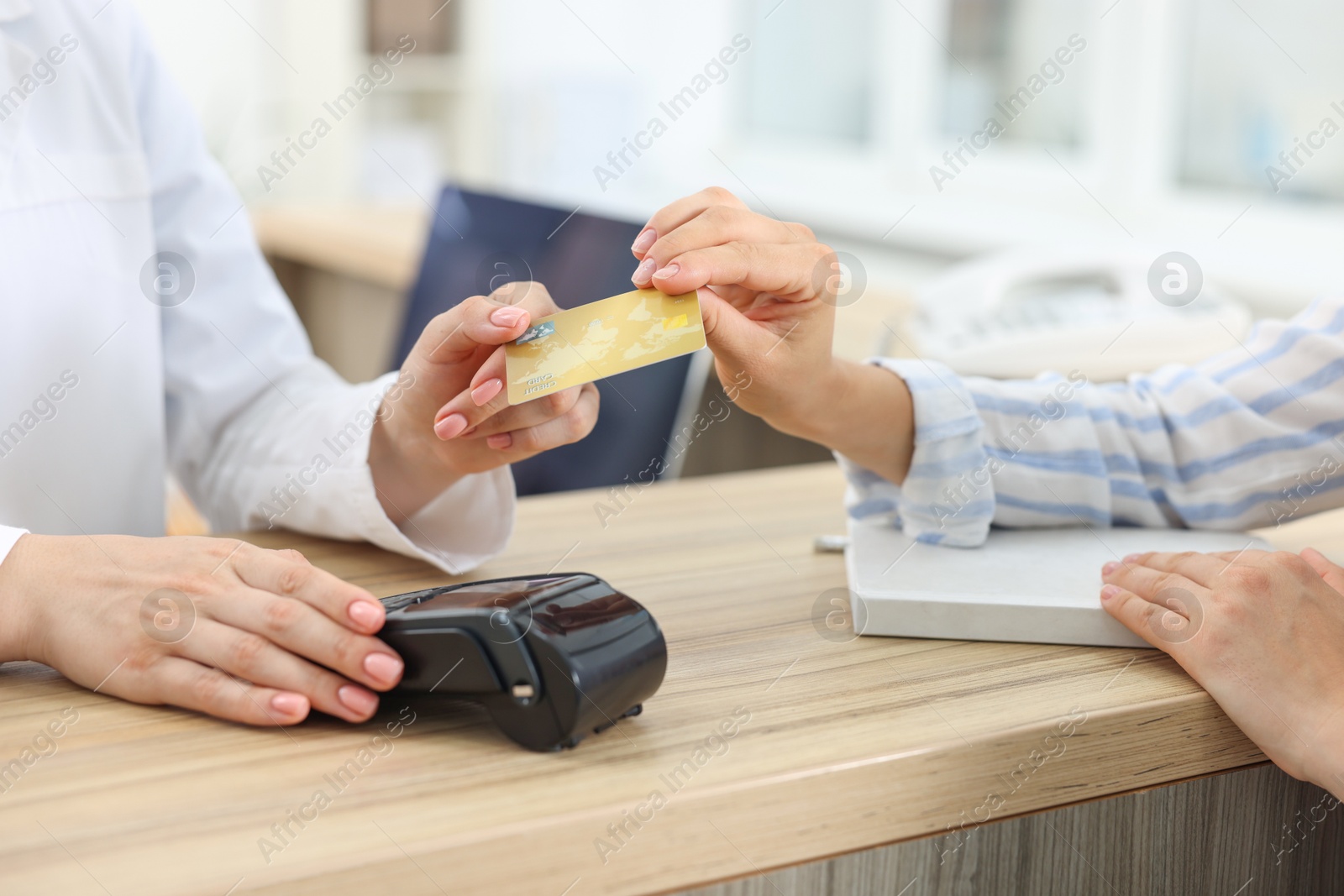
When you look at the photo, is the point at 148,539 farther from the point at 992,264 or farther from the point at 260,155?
the point at 260,155

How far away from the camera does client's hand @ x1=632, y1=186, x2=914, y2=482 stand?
641 millimetres

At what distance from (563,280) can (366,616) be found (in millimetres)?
898

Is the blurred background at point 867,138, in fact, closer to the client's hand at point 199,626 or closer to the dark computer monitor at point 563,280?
the dark computer monitor at point 563,280

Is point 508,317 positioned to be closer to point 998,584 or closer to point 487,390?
point 487,390

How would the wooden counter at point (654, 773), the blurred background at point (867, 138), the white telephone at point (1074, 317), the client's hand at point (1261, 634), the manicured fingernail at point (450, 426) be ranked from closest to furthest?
1. the wooden counter at point (654, 773)
2. the client's hand at point (1261, 634)
3. the manicured fingernail at point (450, 426)
4. the white telephone at point (1074, 317)
5. the blurred background at point (867, 138)

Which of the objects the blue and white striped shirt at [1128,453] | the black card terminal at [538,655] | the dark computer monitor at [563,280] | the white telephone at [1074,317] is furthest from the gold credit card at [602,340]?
the white telephone at [1074,317]

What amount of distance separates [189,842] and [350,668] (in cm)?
11

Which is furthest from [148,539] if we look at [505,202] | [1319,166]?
[1319,166]

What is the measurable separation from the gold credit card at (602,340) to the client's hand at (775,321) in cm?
2

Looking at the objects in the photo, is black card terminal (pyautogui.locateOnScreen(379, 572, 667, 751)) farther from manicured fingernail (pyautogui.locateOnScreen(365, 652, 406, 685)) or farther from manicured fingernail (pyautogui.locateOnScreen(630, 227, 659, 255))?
manicured fingernail (pyautogui.locateOnScreen(630, 227, 659, 255))

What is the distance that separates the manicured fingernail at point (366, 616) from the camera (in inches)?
21.1

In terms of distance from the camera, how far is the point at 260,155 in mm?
4070

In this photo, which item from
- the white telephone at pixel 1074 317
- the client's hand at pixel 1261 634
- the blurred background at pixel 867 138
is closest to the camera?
the client's hand at pixel 1261 634

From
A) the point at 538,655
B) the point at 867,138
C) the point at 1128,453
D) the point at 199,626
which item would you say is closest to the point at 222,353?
the point at 199,626
